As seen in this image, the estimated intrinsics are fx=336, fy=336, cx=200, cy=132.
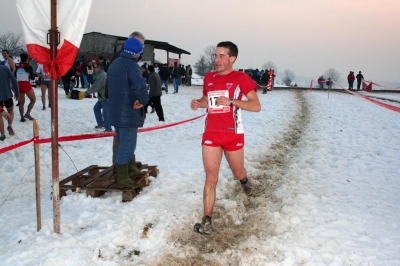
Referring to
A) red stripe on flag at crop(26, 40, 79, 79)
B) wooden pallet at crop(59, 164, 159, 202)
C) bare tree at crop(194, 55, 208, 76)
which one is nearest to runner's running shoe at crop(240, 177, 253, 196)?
wooden pallet at crop(59, 164, 159, 202)

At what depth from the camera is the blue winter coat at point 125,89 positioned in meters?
4.51

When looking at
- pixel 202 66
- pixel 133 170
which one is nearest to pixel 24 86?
pixel 133 170

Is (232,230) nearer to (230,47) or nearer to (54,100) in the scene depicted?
(230,47)

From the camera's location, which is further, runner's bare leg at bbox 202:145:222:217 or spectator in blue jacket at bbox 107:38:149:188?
spectator in blue jacket at bbox 107:38:149:188

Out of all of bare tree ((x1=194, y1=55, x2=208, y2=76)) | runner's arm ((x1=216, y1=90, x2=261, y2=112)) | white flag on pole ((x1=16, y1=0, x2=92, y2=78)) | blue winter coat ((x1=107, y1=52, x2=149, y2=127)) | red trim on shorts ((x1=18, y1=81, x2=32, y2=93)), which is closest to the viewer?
white flag on pole ((x1=16, y1=0, x2=92, y2=78))

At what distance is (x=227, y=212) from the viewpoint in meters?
4.57

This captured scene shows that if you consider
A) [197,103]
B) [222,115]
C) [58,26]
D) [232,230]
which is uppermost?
[58,26]

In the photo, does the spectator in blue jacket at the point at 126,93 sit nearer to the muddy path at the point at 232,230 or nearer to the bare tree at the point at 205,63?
the muddy path at the point at 232,230

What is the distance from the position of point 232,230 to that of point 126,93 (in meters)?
2.26

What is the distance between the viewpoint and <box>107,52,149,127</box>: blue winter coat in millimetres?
4512

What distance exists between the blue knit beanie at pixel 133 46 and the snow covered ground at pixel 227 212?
167cm

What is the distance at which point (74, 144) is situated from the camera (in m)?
8.56

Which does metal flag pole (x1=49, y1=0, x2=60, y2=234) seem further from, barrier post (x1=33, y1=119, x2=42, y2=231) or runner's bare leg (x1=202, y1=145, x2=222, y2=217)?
runner's bare leg (x1=202, y1=145, x2=222, y2=217)

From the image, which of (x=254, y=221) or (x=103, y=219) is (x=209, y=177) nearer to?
(x=254, y=221)
